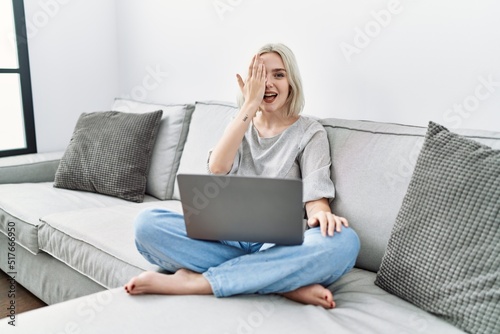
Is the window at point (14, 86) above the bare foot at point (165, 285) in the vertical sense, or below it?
above

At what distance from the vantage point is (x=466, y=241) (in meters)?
1.09

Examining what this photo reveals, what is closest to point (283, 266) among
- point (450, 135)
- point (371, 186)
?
point (371, 186)

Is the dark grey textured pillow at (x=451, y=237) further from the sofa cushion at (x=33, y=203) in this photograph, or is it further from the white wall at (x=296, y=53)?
the sofa cushion at (x=33, y=203)

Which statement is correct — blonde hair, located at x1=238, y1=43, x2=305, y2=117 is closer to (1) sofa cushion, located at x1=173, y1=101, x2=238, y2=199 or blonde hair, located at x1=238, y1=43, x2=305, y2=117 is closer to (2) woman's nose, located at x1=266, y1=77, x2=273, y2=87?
(2) woman's nose, located at x1=266, y1=77, x2=273, y2=87

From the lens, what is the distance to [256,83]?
1.59 metres

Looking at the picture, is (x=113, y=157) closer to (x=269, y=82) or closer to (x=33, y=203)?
(x=33, y=203)

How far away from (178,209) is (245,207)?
34.4 inches

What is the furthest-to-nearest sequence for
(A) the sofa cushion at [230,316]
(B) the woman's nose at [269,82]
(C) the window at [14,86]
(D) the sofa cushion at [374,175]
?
(C) the window at [14,86]
(B) the woman's nose at [269,82]
(D) the sofa cushion at [374,175]
(A) the sofa cushion at [230,316]

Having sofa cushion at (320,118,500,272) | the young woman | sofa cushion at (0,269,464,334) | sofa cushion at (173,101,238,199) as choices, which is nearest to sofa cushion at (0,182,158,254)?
sofa cushion at (173,101,238,199)

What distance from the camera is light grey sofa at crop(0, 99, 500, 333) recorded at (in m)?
1.08

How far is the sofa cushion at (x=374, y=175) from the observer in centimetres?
138

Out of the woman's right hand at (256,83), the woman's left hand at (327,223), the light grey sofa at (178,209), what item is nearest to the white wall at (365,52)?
the light grey sofa at (178,209)

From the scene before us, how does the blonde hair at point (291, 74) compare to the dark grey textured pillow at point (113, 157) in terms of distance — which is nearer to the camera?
the blonde hair at point (291, 74)

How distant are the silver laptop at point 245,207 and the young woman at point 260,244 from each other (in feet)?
0.24
